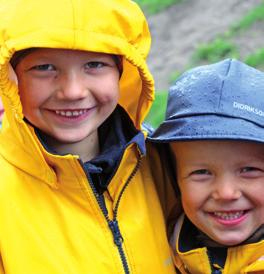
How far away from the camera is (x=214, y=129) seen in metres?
2.55

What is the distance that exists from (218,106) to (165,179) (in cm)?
46

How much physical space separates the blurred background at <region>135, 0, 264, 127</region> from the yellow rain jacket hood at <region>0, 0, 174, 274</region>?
4002mm

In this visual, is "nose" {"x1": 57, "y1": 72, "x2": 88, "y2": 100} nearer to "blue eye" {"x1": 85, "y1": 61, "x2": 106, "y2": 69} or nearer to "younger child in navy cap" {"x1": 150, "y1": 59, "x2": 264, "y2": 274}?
"blue eye" {"x1": 85, "y1": 61, "x2": 106, "y2": 69}

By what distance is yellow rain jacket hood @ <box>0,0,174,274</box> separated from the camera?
2.42 metres

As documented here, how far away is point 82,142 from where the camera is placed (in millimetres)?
2736

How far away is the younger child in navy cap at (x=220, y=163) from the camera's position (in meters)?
2.58

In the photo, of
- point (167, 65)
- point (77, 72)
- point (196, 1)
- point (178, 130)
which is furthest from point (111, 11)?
point (196, 1)

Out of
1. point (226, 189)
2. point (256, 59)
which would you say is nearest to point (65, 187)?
point (226, 189)

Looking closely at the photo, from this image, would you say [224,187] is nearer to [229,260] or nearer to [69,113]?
[229,260]

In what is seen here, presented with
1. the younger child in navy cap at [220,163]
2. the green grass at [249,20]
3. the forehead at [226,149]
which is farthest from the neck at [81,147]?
the green grass at [249,20]

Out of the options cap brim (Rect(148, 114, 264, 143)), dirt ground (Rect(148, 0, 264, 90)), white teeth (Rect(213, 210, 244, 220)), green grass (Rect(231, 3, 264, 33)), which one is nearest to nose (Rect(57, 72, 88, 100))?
cap brim (Rect(148, 114, 264, 143))

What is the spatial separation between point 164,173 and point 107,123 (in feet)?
1.02

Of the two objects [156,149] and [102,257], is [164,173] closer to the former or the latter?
[156,149]

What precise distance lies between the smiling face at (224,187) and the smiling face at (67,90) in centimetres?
37
